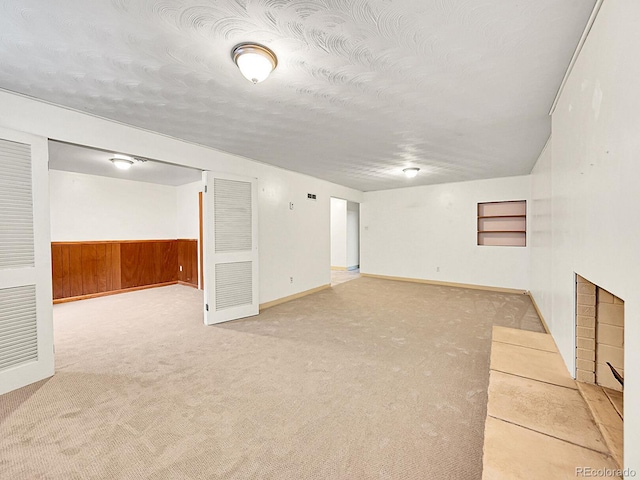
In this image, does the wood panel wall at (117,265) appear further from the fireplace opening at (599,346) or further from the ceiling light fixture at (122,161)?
the fireplace opening at (599,346)

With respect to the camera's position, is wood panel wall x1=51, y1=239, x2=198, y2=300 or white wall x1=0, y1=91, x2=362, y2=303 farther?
wood panel wall x1=51, y1=239, x2=198, y2=300

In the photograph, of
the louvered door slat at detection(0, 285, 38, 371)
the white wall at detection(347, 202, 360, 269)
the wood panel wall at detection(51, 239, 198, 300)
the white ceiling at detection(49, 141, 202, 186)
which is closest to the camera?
the louvered door slat at detection(0, 285, 38, 371)

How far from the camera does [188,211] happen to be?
6.33m

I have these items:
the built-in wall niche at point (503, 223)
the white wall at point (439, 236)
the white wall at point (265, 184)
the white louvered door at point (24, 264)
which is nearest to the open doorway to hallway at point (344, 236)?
the white wall at point (439, 236)

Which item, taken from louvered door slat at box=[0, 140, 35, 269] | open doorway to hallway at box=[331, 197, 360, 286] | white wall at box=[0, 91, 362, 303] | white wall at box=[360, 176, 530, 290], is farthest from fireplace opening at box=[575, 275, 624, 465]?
open doorway to hallway at box=[331, 197, 360, 286]

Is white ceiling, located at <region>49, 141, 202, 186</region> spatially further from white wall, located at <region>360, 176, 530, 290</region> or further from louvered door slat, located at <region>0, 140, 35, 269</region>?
white wall, located at <region>360, 176, 530, 290</region>

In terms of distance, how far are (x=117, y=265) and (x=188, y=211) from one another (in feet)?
5.83

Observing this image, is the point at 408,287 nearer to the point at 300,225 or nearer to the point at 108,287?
the point at 300,225

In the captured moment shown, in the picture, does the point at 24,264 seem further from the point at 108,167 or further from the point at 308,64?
the point at 108,167

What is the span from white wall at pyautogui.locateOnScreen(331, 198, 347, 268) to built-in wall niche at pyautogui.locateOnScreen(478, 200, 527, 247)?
389cm

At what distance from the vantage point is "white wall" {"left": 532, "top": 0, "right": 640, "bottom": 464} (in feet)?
3.09

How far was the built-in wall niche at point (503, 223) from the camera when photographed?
546 cm

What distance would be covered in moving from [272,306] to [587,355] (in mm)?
3833

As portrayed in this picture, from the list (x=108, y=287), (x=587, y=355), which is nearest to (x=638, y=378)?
(x=587, y=355)
